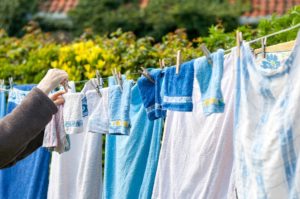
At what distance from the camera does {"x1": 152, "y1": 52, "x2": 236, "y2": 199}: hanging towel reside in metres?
3.09

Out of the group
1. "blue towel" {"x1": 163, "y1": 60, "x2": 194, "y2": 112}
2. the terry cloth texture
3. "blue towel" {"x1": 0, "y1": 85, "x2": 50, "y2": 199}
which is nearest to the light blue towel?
"blue towel" {"x1": 163, "y1": 60, "x2": 194, "y2": 112}

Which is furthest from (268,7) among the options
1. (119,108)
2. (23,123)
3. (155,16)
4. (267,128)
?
(267,128)

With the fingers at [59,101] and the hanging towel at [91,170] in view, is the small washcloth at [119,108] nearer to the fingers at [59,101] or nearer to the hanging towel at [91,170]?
the fingers at [59,101]

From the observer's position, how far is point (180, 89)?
3045 mm

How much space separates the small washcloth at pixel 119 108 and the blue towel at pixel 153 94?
0.14 m

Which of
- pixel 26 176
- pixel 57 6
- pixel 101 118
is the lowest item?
pixel 26 176

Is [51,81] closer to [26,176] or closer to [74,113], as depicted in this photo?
[74,113]

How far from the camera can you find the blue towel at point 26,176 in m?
4.45

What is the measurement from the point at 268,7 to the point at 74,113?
6.37 metres

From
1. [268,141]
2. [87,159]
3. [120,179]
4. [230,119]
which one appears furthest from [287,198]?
[87,159]

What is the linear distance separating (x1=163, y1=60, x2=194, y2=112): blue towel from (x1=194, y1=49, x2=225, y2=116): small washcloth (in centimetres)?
8

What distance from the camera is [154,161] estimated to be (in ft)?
11.8

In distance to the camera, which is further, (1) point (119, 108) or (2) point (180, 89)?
(1) point (119, 108)

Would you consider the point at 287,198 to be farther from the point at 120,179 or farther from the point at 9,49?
the point at 9,49
